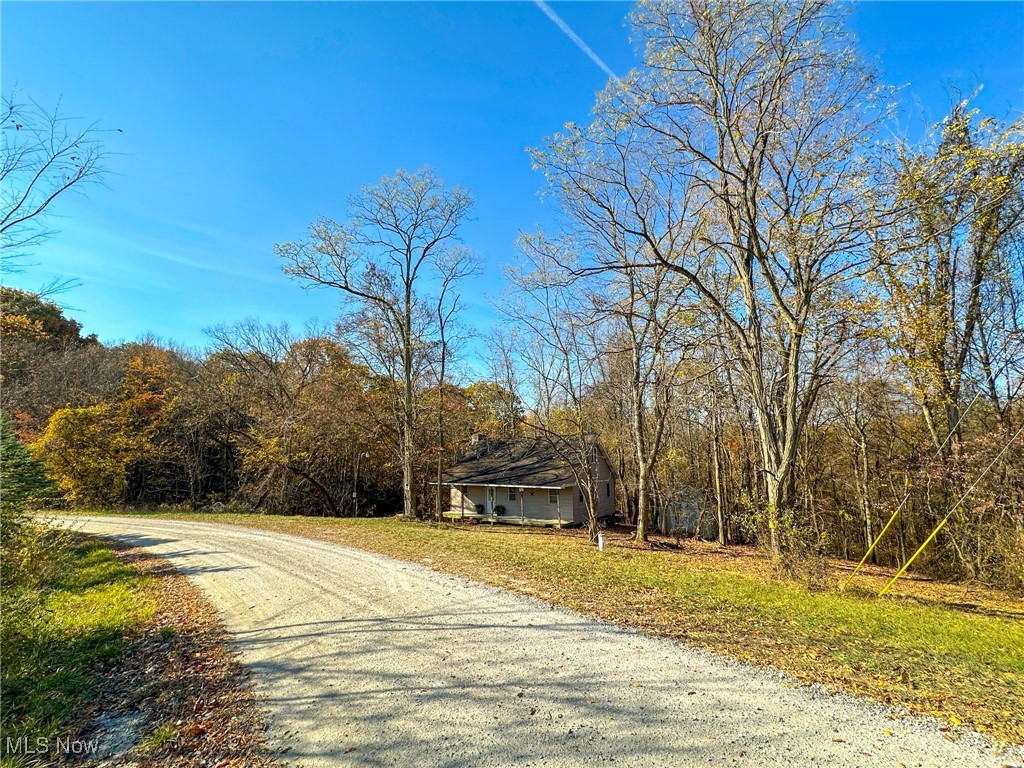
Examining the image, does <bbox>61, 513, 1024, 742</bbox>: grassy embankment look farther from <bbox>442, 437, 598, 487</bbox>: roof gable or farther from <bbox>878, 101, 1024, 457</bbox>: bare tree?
<bbox>442, 437, 598, 487</bbox>: roof gable

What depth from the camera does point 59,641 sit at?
5887 mm

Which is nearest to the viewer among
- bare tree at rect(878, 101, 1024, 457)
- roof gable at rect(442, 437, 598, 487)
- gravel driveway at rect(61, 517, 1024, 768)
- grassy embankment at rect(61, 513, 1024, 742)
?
gravel driveway at rect(61, 517, 1024, 768)

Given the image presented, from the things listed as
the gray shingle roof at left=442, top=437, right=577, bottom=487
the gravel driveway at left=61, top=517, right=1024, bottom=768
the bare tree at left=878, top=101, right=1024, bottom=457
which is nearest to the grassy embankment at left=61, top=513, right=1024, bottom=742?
the gravel driveway at left=61, top=517, right=1024, bottom=768

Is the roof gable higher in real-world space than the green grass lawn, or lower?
higher

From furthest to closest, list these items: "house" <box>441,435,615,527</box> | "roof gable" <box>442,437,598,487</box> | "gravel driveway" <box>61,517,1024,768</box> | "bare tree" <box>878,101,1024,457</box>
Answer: "roof gable" <box>442,437,598,487</box>
"house" <box>441,435,615,527</box>
"bare tree" <box>878,101,1024,457</box>
"gravel driveway" <box>61,517,1024,768</box>

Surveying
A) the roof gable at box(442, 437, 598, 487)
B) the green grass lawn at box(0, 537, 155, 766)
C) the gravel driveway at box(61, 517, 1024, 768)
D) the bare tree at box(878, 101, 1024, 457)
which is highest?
the bare tree at box(878, 101, 1024, 457)

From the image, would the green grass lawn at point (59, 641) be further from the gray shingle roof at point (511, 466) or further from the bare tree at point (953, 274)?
the gray shingle roof at point (511, 466)

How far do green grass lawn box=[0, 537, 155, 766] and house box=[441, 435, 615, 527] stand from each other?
17.5 m

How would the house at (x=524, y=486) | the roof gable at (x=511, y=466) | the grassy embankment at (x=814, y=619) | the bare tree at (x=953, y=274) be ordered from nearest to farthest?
the grassy embankment at (x=814, y=619), the bare tree at (x=953, y=274), the house at (x=524, y=486), the roof gable at (x=511, y=466)

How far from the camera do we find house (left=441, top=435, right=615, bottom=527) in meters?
24.8

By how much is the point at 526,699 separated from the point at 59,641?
6177 millimetres

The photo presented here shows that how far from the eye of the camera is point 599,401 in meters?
23.3

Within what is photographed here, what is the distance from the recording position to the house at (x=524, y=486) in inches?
974

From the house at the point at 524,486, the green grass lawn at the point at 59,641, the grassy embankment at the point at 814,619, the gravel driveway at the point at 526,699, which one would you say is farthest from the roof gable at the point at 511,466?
the gravel driveway at the point at 526,699
